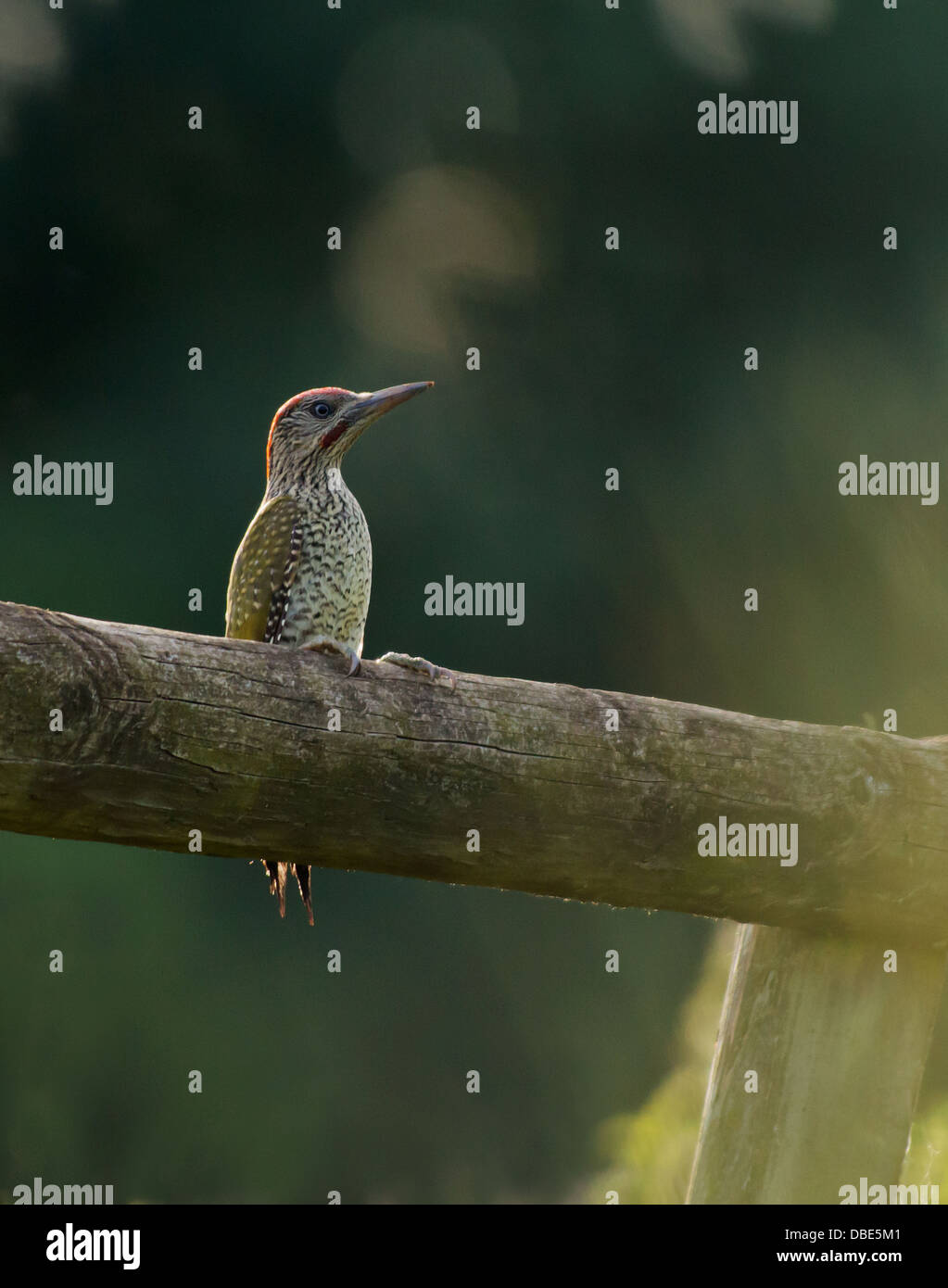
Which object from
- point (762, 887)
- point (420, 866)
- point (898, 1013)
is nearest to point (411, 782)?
point (420, 866)

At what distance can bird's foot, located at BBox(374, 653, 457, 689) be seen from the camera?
1.63m

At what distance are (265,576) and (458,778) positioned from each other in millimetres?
1397

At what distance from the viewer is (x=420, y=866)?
158 cm

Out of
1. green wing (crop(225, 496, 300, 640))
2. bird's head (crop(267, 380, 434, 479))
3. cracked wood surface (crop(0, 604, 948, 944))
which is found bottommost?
cracked wood surface (crop(0, 604, 948, 944))

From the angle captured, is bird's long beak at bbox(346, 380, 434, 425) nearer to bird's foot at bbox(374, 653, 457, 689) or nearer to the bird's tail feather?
the bird's tail feather

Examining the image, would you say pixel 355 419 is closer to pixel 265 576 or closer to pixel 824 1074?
pixel 265 576

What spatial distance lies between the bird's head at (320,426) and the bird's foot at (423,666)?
1.53 m

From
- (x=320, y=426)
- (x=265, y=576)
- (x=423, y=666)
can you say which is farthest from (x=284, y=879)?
(x=320, y=426)

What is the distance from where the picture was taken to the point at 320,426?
3.28m

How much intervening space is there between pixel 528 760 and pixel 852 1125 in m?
0.71

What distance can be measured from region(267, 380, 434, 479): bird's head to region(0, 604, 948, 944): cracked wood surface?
1.71 meters

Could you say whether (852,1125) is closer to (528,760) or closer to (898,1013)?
(898,1013)

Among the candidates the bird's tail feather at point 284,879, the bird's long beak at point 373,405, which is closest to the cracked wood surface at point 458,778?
the bird's tail feather at point 284,879

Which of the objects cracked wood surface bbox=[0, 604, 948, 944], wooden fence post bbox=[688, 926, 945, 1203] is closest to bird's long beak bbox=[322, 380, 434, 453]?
cracked wood surface bbox=[0, 604, 948, 944]
